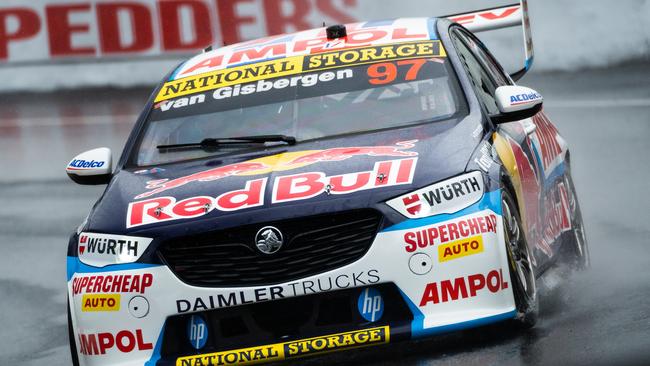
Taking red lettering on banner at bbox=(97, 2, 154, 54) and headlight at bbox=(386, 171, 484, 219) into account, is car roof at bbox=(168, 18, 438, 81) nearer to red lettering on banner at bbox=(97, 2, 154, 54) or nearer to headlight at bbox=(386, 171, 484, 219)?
headlight at bbox=(386, 171, 484, 219)

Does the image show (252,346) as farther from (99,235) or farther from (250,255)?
(99,235)

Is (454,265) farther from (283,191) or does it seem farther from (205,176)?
(205,176)

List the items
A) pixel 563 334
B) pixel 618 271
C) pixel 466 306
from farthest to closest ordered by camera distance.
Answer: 1. pixel 618 271
2. pixel 563 334
3. pixel 466 306

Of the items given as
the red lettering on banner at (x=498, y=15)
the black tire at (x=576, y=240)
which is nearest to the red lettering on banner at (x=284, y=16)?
the red lettering on banner at (x=498, y=15)

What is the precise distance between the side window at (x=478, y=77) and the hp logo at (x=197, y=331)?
1889 millimetres

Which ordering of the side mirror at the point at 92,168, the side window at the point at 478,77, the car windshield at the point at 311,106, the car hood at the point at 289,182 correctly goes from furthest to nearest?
1. the side window at the point at 478,77
2. the side mirror at the point at 92,168
3. the car windshield at the point at 311,106
4. the car hood at the point at 289,182

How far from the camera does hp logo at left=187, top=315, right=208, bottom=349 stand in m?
6.26

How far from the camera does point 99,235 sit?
651cm

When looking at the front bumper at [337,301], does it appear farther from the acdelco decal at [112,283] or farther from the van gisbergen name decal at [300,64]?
the van gisbergen name decal at [300,64]

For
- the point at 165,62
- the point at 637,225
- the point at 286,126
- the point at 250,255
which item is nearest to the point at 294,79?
the point at 286,126

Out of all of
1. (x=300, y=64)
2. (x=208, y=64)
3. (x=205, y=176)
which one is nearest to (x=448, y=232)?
(x=205, y=176)

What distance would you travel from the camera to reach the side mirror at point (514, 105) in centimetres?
719

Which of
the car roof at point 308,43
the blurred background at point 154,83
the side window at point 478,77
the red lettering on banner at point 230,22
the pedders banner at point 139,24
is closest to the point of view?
the side window at point 478,77

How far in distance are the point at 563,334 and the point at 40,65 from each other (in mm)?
13436
